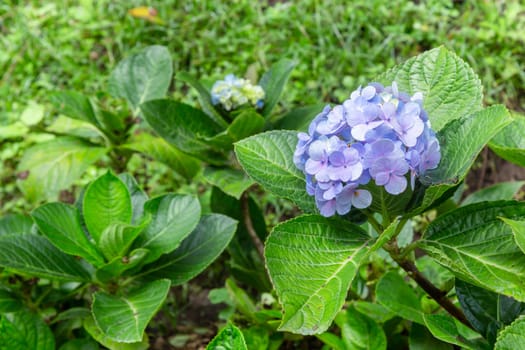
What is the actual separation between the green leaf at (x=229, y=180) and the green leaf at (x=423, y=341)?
571mm

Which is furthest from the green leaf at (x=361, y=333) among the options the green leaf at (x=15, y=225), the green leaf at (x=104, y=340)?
the green leaf at (x=15, y=225)

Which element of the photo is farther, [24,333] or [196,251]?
[196,251]

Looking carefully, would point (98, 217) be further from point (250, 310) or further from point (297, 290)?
point (297, 290)

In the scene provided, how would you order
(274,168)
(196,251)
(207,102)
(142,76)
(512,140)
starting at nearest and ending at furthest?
1. (274,168)
2. (512,140)
3. (196,251)
4. (207,102)
5. (142,76)

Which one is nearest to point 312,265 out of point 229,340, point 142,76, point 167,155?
point 229,340

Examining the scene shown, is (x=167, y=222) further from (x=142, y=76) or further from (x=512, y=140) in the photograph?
(x=512, y=140)

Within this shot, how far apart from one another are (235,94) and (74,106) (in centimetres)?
53

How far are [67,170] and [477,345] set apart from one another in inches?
53.1

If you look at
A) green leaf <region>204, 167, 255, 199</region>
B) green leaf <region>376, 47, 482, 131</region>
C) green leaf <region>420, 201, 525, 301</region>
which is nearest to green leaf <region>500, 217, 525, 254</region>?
green leaf <region>420, 201, 525, 301</region>

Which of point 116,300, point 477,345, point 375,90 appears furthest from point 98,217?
point 477,345

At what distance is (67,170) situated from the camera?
1979 millimetres

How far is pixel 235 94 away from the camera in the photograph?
1811mm

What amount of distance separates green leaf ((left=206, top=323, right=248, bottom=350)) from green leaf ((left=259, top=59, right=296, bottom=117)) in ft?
2.94

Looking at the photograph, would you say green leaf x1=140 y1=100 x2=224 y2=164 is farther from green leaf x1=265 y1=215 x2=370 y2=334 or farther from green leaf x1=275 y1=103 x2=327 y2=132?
green leaf x1=265 y1=215 x2=370 y2=334
